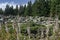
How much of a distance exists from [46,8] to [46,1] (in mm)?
4224

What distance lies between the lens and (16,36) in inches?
124

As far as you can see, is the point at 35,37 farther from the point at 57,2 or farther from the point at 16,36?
the point at 57,2

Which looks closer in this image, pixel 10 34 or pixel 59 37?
pixel 59 37

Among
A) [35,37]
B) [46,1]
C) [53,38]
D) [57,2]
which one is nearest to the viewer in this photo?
[53,38]

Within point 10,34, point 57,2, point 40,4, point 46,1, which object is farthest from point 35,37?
point 46,1

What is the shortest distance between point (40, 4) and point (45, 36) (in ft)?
198

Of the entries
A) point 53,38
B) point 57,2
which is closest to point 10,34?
point 53,38

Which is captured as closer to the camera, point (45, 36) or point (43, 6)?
point (45, 36)

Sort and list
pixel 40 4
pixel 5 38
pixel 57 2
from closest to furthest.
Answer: pixel 5 38
pixel 57 2
pixel 40 4

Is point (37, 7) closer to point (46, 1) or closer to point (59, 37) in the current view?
point (46, 1)

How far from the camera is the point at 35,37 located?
10.2ft

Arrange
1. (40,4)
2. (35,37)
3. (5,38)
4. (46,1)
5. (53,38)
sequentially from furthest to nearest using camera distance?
(46,1), (40,4), (5,38), (35,37), (53,38)

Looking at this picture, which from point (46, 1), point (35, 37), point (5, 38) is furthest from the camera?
point (46, 1)

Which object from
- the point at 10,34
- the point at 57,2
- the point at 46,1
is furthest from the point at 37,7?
the point at 10,34
